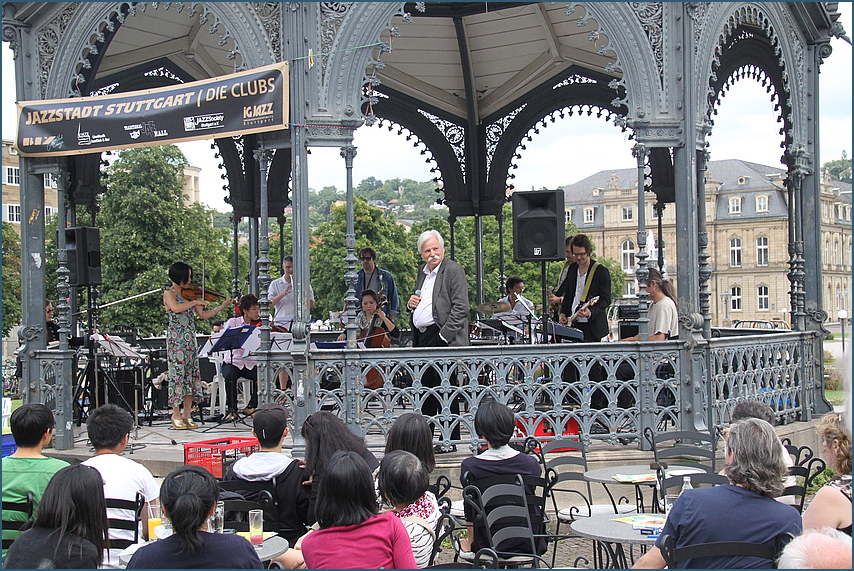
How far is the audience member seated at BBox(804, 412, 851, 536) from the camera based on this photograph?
13.4 feet

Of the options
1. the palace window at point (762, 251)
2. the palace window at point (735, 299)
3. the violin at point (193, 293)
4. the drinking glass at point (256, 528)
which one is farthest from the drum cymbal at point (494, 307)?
the palace window at point (735, 299)

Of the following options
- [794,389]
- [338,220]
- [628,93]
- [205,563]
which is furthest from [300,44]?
[338,220]

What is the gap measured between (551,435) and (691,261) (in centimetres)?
221

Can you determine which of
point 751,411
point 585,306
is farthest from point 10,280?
point 751,411

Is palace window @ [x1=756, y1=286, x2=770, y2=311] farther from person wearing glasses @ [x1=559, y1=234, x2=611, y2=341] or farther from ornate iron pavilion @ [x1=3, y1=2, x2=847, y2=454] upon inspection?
person wearing glasses @ [x1=559, y1=234, x2=611, y2=341]

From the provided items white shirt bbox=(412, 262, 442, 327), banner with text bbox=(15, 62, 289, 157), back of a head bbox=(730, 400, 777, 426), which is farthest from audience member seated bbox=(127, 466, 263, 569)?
banner with text bbox=(15, 62, 289, 157)

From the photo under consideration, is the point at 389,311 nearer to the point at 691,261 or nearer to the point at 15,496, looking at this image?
the point at 691,261

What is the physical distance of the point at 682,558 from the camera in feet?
12.0

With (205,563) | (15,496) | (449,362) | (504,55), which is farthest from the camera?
(504,55)

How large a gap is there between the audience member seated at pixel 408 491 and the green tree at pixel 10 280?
35305 mm

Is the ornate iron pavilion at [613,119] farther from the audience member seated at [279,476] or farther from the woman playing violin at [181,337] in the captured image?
the audience member seated at [279,476]

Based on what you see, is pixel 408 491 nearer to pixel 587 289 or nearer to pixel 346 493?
pixel 346 493

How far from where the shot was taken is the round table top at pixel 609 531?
14.9 ft

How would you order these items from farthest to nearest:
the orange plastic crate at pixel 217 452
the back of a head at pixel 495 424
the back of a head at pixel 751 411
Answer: the orange plastic crate at pixel 217 452
the back of a head at pixel 751 411
the back of a head at pixel 495 424
